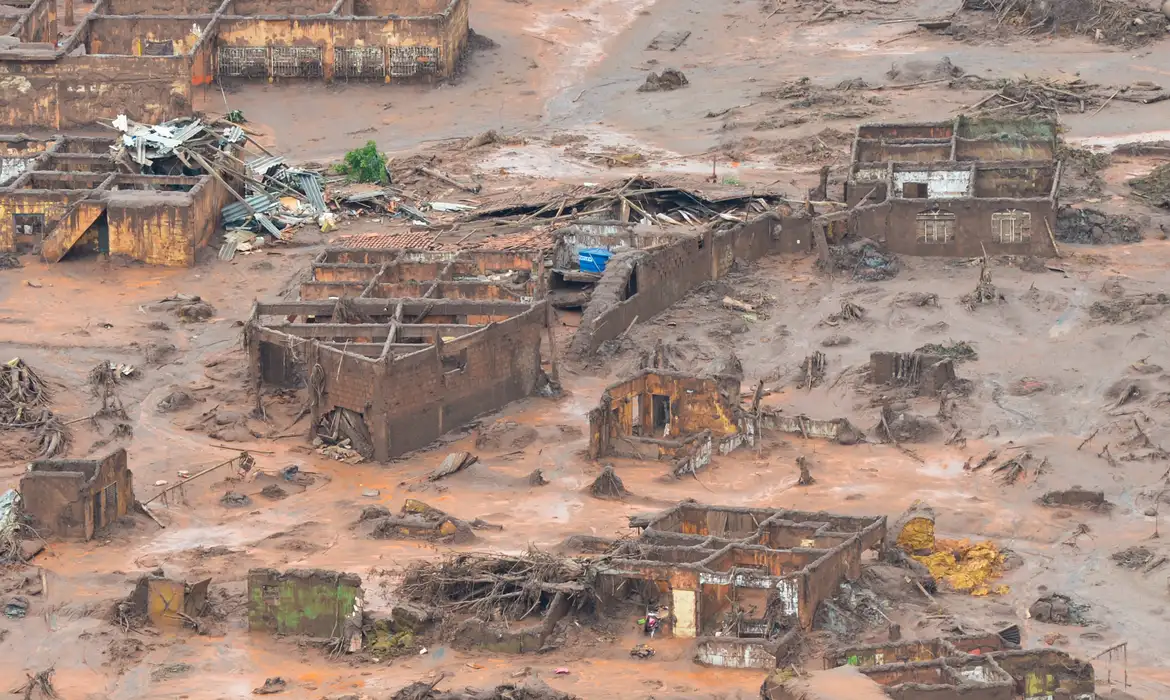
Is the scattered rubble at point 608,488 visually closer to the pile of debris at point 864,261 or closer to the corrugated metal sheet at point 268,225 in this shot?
the pile of debris at point 864,261

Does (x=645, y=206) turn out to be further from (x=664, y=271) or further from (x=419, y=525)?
(x=419, y=525)

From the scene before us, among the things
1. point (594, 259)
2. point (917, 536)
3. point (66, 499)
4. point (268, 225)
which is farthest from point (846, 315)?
point (66, 499)

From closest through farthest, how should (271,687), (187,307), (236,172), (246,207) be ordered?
(271,687), (187,307), (246,207), (236,172)

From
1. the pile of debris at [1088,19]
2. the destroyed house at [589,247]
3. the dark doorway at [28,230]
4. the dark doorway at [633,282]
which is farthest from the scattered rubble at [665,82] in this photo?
the dark doorway at [28,230]

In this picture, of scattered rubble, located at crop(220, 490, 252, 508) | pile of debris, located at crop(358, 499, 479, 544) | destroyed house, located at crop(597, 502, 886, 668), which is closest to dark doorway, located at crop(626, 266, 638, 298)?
pile of debris, located at crop(358, 499, 479, 544)

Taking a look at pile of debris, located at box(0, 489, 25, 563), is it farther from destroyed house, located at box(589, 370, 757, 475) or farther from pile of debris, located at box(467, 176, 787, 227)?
pile of debris, located at box(467, 176, 787, 227)
